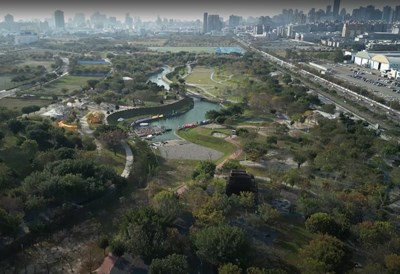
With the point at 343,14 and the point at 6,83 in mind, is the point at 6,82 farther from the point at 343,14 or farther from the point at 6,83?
the point at 343,14

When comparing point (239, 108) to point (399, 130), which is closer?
point (399, 130)

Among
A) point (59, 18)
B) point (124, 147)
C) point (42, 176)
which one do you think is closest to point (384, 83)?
point (124, 147)

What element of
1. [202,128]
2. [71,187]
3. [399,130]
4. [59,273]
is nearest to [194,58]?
[202,128]

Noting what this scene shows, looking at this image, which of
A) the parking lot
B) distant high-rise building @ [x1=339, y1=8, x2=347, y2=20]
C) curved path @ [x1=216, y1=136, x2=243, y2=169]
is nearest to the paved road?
curved path @ [x1=216, y1=136, x2=243, y2=169]

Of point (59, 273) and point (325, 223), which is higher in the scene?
point (325, 223)

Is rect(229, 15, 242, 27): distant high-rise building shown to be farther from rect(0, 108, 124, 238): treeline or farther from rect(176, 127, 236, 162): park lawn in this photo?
rect(0, 108, 124, 238): treeline

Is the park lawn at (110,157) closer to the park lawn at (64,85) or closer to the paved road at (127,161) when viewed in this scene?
the paved road at (127,161)

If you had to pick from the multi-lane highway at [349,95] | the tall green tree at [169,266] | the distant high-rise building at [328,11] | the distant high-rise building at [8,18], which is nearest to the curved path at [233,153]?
the tall green tree at [169,266]

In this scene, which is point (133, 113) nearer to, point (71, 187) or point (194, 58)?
point (71, 187)

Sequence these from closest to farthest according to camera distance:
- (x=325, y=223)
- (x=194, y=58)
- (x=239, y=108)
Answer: (x=325, y=223), (x=239, y=108), (x=194, y=58)
